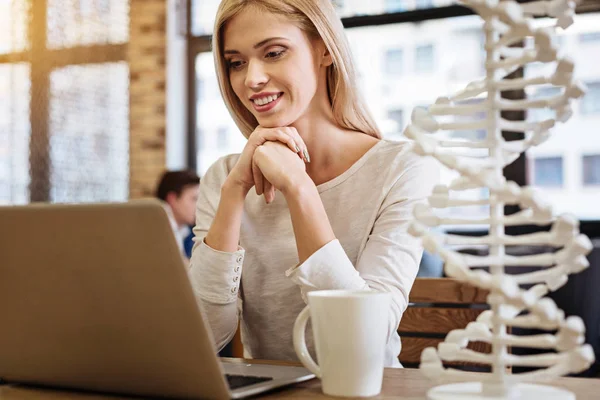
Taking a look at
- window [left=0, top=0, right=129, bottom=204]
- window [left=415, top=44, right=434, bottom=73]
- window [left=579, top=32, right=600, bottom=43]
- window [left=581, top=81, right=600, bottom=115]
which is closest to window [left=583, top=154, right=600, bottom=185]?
window [left=581, top=81, right=600, bottom=115]

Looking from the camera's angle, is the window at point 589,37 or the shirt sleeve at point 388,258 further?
A: the window at point 589,37

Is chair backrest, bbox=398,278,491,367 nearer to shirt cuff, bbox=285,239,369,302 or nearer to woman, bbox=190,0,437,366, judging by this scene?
woman, bbox=190,0,437,366

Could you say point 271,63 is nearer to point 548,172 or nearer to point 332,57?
point 332,57

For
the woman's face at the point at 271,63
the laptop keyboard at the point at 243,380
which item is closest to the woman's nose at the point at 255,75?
the woman's face at the point at 271,63

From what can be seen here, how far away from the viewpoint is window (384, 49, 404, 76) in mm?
4301

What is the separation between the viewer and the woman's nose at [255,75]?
128 centimetres

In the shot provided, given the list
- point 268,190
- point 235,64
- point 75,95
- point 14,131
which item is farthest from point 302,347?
point 14,131

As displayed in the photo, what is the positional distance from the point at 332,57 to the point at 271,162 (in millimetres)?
327

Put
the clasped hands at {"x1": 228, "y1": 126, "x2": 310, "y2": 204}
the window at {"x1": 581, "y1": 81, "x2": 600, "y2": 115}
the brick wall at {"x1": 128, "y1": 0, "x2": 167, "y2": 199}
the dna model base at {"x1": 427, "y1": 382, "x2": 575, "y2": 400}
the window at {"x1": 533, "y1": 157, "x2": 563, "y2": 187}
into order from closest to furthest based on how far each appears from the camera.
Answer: the dna model base at {"x1": 427, "y1": 382, "x2": 575, "y2": 400} → the clasped hands at {"x1": 228, "y1": 126, "x2": 310, "y2": 204} → the window at {"x1": 581, "y1": 81, "x2": 600, "y2": 115} → the window at {"x1": 533, "y1": 157, "x2": 563, "y2": 187} → the brick wall at {"x1": 128, "y1": 0, "x2": 167, "y2": 199}

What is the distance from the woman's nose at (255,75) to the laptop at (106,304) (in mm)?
658

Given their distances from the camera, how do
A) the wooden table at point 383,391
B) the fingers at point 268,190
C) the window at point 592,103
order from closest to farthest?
1. the wooden table at point 383,391
2. the fingers at point 268,190
3. the window at point 592,103

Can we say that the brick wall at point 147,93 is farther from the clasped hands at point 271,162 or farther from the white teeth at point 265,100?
the clasped hands at point 271,162

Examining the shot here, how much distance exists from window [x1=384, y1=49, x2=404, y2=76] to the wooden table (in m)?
3.64

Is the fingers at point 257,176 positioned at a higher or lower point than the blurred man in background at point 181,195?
higher
